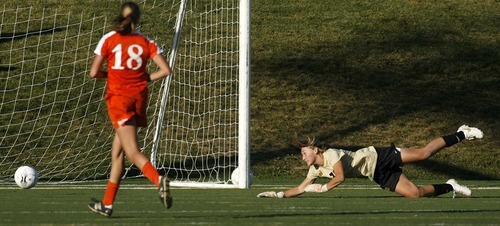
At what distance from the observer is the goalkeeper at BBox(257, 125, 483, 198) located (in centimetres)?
1208

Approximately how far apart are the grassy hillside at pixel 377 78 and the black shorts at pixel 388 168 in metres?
5.84

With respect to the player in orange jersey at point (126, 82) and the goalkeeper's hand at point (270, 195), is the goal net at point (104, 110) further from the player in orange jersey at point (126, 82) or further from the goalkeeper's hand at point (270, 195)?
the player in orange jersey at point (126, 82)

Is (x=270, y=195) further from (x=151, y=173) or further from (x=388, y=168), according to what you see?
(x=151, y=173)

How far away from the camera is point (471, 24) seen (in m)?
28.8

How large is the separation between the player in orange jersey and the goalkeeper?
9.09 ft

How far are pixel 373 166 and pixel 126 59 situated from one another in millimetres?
3678

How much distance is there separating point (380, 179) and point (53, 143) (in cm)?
844

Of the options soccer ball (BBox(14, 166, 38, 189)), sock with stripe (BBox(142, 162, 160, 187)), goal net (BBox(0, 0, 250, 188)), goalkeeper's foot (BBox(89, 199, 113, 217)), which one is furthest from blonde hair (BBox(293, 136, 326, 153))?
soccer ball (BBox(14, 166, 38, 189))

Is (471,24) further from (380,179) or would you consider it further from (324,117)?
(380,179)

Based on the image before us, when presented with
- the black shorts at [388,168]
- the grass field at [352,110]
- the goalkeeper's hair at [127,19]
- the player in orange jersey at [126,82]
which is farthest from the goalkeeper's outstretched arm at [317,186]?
the goalkeeper's hair at [127,19]

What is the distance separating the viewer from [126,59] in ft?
31.6

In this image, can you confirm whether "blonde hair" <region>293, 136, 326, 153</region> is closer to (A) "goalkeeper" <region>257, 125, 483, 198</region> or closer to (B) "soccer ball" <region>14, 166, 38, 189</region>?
(A) "goalkeeper" <region>257, 125, 483, 198</region>

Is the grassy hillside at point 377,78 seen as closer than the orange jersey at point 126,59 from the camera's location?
No

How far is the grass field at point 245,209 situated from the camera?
9.39 m
